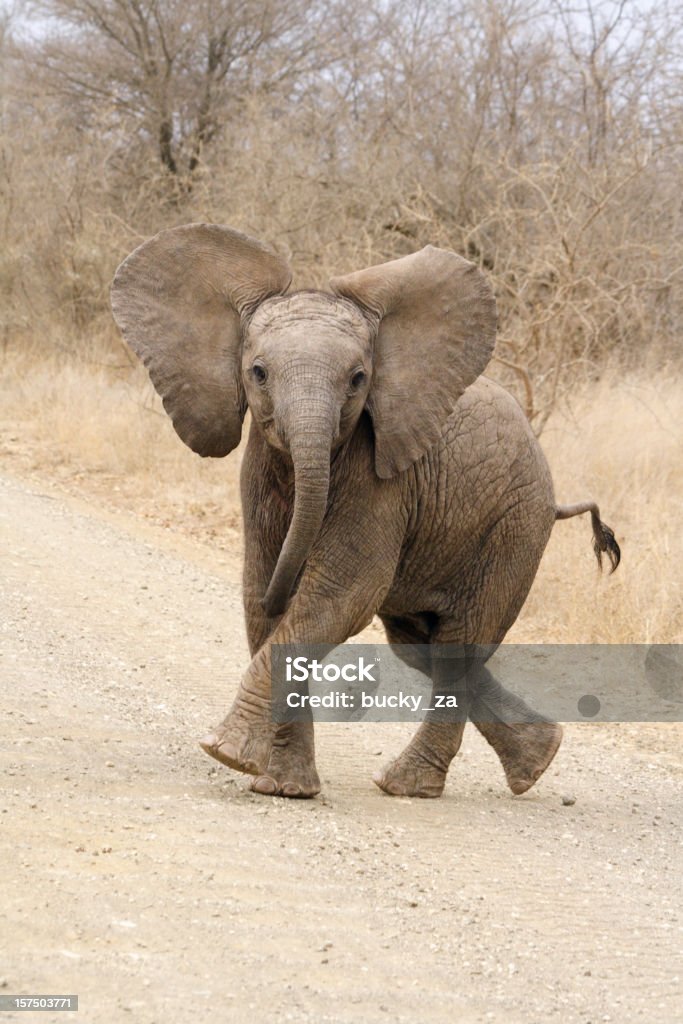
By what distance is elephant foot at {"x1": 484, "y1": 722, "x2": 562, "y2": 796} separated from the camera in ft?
21.0

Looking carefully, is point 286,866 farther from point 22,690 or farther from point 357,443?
point 22,690

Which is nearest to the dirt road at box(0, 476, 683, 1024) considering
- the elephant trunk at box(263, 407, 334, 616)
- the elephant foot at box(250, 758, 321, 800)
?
the elephant foot at box(250, 758, 321, 800)

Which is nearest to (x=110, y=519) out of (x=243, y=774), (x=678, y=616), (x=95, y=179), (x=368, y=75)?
(x=678, y=616)

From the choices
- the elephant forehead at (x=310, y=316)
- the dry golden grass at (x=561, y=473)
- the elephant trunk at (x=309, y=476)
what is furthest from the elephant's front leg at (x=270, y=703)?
the dry golden grass at (x=561, y=473)

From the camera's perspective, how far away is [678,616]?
8883 millimetres

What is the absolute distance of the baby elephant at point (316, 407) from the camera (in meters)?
5.19

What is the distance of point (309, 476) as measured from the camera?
4898 millimetres

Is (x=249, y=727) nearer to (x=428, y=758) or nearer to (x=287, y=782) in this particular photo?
(x=287, y=782)

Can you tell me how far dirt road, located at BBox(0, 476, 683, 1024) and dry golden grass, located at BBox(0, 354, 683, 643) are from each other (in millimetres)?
1551

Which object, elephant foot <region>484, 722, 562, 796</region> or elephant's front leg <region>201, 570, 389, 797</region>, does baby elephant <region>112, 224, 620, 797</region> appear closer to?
elephant's front leg <region>201, 570, 389, 797</region>

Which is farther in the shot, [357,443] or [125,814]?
[357,443]

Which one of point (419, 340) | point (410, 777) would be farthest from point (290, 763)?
point (419, 340)

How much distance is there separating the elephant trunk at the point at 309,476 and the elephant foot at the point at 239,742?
63 cm

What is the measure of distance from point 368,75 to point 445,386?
16.2 m
